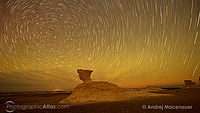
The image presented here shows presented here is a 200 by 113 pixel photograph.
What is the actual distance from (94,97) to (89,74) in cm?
1664

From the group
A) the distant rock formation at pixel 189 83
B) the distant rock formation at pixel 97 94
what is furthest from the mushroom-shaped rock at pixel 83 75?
the distant rock formation at pixel 189 83

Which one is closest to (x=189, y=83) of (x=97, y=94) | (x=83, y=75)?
(x=83, y=75)

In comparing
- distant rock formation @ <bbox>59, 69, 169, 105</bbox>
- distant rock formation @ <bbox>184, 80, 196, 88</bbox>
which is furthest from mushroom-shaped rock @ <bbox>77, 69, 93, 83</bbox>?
Result: distant rock formation @ <bbox>184, 80, 196, 88</bbox>

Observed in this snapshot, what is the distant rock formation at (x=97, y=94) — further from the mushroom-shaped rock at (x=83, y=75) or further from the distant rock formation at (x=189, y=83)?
the distant rock formation at (x=189, y=83)

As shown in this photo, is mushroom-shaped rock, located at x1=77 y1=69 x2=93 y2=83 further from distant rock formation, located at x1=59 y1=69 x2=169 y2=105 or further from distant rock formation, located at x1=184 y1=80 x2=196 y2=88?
distant rock formation, located at x1=184 y1=80 x2=196 y2=88

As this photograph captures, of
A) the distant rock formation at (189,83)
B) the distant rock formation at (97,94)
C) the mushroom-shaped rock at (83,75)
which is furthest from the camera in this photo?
the distant rock formation at (189,83)

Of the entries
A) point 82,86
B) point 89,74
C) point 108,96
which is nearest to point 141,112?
point 108,96

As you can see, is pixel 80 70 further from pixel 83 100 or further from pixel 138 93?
pixel 138 93

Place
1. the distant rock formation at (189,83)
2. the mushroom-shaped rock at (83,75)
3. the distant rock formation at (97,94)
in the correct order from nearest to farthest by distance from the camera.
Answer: the distant rock formation at (97,94), the mushroom-shaped rock at (83,75), the distant rock formation at (189,83)

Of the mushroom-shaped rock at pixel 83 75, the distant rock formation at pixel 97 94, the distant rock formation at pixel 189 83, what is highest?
the distant rock formation at pixel 189 83

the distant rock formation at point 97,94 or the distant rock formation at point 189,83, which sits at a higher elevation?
the distant rock formation at point 189,83

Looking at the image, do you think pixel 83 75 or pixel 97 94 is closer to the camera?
pixel 97 94

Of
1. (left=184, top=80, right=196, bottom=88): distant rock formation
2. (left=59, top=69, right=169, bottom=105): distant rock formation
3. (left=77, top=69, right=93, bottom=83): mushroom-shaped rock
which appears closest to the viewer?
(left=59, top=69, right=169, bottom=105): distant rock formation

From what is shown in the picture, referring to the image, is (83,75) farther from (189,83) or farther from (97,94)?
(189,83)
